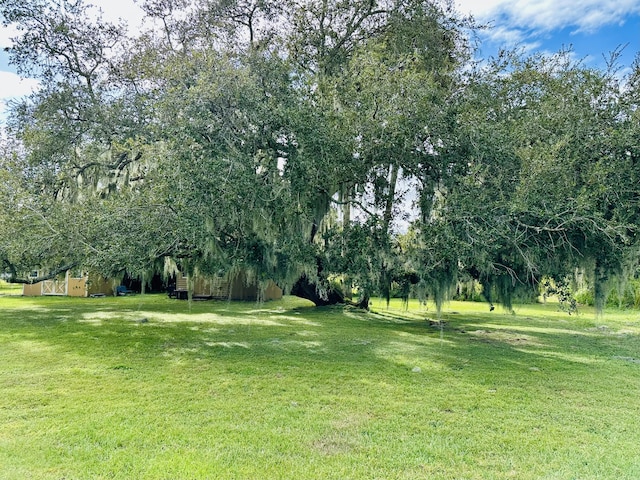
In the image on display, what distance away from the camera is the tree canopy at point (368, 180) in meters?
6.39

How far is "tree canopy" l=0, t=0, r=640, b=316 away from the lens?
6.39 m

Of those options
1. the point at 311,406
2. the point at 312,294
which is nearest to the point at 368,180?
the point at 311,406

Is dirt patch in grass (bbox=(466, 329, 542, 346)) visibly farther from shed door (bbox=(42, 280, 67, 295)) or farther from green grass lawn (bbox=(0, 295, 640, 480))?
shed door (bbox=(42, 280, 67, 295))

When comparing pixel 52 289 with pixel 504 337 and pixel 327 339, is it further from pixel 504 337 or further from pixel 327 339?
pixel 504 337

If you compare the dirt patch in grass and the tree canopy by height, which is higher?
the tree canopy

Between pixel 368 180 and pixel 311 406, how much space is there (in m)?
4.61

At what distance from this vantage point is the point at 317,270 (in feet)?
26.7

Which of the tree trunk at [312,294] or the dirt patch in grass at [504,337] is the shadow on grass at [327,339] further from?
the tree trunk at [312,294]

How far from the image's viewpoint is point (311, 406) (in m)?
4.32

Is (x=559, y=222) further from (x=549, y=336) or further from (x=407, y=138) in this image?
(x=549, y=336)

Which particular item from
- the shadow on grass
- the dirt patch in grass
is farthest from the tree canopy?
the shadow on grass

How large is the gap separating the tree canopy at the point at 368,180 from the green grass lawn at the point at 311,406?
1.35 metres

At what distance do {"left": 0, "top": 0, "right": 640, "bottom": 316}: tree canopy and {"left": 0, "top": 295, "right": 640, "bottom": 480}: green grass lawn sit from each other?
4.43 ft

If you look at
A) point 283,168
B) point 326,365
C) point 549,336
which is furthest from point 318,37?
point 549,336
